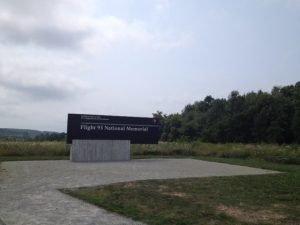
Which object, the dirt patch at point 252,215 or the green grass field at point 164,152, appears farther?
the green grass field at point 164,152

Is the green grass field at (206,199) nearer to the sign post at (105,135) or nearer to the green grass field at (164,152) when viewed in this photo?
the sign post at (105,135)

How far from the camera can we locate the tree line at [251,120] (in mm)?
66562

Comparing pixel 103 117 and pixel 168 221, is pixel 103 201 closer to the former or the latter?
pixel 168 221

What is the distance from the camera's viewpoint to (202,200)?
974 cm

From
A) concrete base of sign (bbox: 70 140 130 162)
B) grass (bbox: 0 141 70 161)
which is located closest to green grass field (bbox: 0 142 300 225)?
concrete base of sign (bbox: 70 140 130 162)

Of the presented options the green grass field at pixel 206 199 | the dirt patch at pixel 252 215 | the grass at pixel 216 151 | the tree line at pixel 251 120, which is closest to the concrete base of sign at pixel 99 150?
the grass at pixel 216 151

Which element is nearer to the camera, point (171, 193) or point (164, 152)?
point (171, 193)

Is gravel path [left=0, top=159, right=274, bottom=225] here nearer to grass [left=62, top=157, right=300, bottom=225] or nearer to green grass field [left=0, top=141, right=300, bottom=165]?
grass [left=62, top=157, right=300, bottom=225]

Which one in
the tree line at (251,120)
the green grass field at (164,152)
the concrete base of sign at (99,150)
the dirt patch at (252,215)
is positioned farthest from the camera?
the tree line at (251,120)

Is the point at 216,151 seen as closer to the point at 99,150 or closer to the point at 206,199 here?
the point at 99,150

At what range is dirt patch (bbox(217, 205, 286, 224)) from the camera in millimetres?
7900

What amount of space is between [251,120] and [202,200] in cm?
6592

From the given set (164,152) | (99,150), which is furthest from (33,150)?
(164,152)

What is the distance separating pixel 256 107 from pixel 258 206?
65215mm
